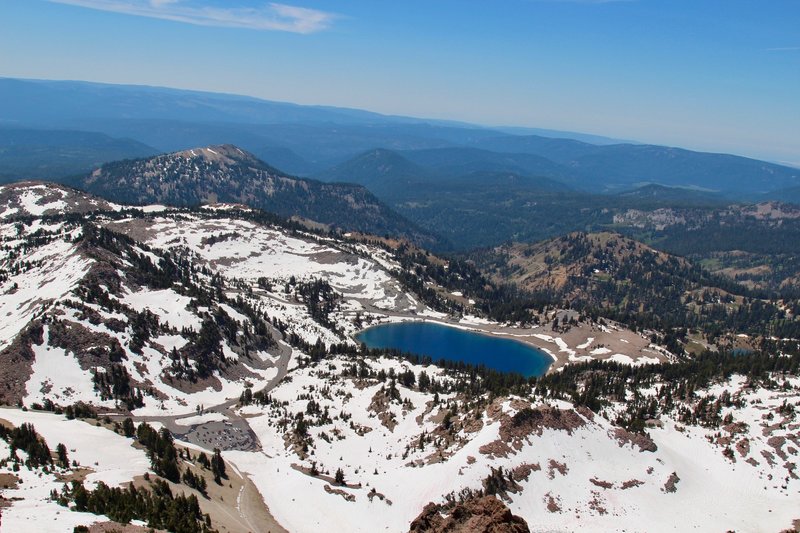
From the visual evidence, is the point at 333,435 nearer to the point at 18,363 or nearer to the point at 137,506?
the point at 137,506

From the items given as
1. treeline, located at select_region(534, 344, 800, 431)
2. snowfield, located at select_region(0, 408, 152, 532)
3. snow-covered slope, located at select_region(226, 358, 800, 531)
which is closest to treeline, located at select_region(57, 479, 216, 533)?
snowfield, located at select_region(0, 408, 152, 532)

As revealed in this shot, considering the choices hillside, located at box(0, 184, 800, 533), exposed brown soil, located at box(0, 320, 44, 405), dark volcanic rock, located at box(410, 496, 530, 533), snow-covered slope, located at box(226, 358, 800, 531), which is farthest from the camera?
exposed brown soil, located at box(0, 320, 44, 405)

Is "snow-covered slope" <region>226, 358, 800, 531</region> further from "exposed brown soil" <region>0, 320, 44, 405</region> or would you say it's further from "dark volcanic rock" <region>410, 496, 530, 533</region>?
"exposed brown soil" <region>0, 320, 44, 405</region>

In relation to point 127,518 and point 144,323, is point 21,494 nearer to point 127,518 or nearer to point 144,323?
point 127,518

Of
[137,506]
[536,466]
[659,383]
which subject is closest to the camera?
[137,506]

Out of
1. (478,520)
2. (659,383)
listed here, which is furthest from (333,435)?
(659,383)

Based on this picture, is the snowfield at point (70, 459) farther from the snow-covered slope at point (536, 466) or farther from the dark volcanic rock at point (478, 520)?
the dark volcanic rock at point (478, 520)

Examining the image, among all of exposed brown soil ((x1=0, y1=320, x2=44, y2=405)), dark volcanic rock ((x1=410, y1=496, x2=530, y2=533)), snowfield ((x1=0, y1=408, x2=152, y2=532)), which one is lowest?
exposed brown soil ((x1=0, y1=320, x2=44, y2=405))

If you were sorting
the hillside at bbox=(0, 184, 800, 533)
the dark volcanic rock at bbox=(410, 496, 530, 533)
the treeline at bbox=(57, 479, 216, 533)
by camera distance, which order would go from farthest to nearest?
the hillside at bbox=(0, 184, 800, 533), the treeline at bbox=(57, 479, 216, 533), the dark volcanic rock at bbox=(410, 496, 530, 533)

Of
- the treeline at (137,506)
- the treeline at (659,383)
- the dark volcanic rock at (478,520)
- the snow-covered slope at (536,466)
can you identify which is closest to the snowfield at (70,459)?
the treeline at (137,506)
